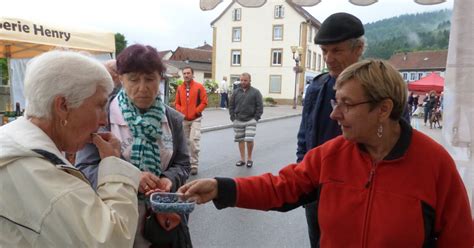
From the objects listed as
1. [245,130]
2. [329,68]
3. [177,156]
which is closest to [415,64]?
→ [245,130]

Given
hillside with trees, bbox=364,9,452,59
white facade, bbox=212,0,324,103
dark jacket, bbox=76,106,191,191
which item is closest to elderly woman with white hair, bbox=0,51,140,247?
dark jacket, bbox=76,106,191,191

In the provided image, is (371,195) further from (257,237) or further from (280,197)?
(257,237)

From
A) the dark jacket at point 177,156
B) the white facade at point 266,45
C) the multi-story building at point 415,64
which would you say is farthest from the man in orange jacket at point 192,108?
the multi-story building at point 415,64

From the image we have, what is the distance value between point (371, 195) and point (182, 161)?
3.70 ft

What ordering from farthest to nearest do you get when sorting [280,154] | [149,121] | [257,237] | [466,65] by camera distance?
[280,154] < [257,237] < [149,121] < [466,65]

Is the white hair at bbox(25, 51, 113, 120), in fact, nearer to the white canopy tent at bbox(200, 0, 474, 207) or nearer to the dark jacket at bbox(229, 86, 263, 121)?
the white canopy tent at bbox(200, 0, 474, 207)

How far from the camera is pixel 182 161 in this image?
230 centimetres

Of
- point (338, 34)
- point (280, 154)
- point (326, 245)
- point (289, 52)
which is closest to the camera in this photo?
point (326, 245)

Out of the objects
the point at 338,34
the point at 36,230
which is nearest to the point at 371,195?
the point at 338,34

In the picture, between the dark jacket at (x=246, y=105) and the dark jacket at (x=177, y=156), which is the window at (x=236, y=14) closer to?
the dark jacket at (x=246, y=105)

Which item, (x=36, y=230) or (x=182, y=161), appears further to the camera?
(x=182, y=161)

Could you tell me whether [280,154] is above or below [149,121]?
below

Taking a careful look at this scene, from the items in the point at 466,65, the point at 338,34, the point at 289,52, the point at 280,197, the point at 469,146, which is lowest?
the point at 280,197

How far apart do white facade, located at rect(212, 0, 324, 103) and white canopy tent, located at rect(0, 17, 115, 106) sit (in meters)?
33.9
